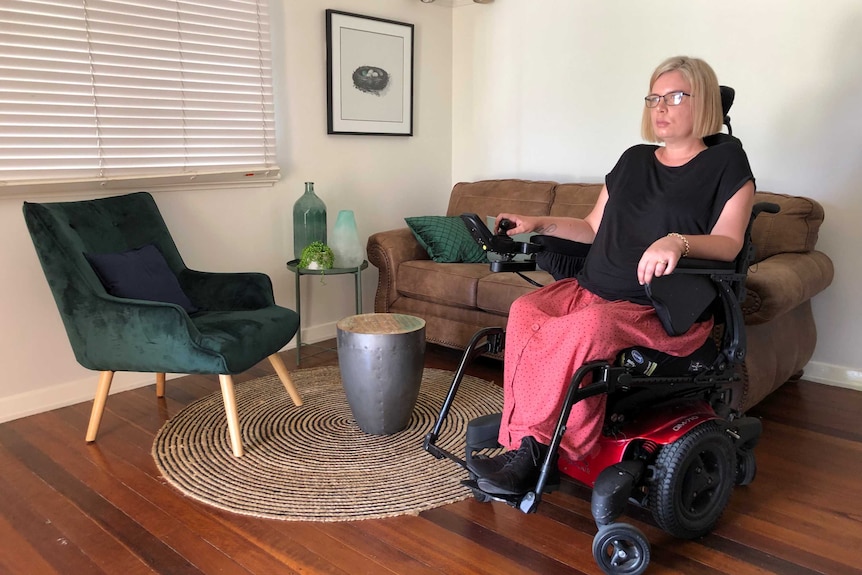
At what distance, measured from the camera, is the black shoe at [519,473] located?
168 cm

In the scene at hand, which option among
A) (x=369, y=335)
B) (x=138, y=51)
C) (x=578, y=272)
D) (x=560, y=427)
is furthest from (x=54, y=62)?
(x=560, y=427)

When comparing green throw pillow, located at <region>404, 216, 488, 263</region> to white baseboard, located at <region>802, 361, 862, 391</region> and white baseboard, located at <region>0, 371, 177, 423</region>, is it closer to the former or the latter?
white baseboard, located at <region>0, 371, 177, 423</region>

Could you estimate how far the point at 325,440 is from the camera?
2.47 metres

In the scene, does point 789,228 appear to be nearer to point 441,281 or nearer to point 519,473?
point 441,281

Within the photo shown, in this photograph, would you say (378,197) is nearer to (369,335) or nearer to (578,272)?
(369,335)

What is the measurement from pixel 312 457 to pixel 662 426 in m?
1.16

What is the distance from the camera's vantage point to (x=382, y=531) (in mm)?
1894

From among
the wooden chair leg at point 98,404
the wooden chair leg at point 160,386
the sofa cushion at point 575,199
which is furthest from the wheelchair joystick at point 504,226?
the wooden chair leg at point 160,386

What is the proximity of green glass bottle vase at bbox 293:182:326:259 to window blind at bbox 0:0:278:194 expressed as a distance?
21 cm

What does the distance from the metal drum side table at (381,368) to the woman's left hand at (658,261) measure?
981 millimetres

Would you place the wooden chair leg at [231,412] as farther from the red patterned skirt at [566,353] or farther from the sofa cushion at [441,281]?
the sofa cushion at [441,281]

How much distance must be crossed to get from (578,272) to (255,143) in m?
1.90

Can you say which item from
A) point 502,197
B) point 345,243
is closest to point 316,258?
point 345,243

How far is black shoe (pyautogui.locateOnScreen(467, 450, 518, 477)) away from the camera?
5.72 feet
